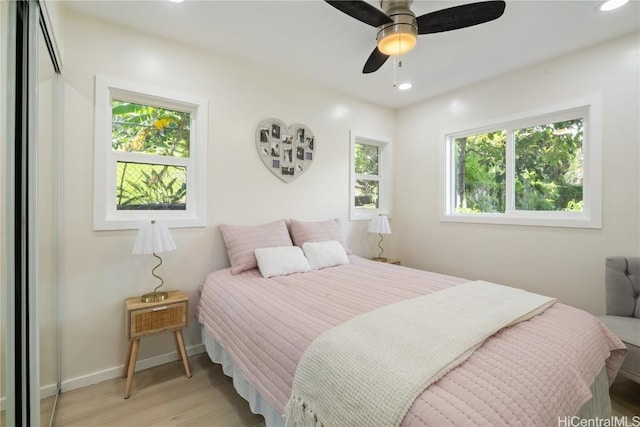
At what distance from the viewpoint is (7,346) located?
112 cm

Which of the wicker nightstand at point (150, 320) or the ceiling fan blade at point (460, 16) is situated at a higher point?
the ceiling fan blade at point (460, 16)

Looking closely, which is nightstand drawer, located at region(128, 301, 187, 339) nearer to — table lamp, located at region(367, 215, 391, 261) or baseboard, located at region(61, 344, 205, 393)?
baseboard, located at region(61, 344, 205, 393)

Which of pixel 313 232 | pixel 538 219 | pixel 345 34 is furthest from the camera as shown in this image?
pixel 313 232

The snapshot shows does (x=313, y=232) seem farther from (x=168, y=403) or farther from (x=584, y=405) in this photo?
(x=584, y=405)

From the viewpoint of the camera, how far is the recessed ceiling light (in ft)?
6.17

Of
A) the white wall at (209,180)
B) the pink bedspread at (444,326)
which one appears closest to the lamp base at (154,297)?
the white wall at (209,180)

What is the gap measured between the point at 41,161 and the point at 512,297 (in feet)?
8.97

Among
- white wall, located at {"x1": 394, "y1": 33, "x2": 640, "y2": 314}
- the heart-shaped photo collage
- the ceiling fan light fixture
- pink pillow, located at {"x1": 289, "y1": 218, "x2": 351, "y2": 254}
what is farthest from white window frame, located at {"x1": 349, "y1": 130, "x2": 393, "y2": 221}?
the ceiling fan light fixture

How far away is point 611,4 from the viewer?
1.91 meters

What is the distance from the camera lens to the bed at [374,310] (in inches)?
36.8

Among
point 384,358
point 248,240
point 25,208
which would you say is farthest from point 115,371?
point 384,358

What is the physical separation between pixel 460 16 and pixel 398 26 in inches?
13.3

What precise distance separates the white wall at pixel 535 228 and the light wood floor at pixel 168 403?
910mm

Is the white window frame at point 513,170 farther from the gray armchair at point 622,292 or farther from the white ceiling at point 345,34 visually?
the white ceiling at point 345,34
